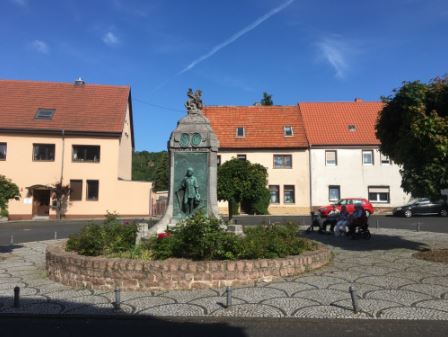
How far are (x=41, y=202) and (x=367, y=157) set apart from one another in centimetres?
2587

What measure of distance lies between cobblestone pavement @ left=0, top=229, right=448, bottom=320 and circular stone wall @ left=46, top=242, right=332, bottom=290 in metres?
0.19

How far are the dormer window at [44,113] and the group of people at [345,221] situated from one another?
22.9 metres

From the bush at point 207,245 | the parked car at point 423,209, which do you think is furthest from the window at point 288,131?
the bush at point 207,245

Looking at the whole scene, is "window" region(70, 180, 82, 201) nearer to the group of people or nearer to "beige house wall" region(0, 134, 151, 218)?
"beige house wall" region(0, 134, 151, 218)

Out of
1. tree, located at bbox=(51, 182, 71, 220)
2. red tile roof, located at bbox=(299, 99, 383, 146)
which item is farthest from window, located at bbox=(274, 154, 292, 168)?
tree, located at bbox=(51, 182, 71, 220)

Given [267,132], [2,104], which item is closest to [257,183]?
[267,132]

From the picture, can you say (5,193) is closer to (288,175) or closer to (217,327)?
(217,327)

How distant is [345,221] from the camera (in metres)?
16.1

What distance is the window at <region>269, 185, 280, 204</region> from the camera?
112ft

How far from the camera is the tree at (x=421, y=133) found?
383 inches

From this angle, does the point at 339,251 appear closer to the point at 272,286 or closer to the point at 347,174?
the point at 272,286

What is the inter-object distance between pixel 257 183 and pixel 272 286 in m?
14.4

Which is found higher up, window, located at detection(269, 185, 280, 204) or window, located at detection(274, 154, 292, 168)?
window, located at detection(274, 154, 292, 168)

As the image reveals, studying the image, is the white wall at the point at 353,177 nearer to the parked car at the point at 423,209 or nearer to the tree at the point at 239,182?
the parked car at the point at 423,209
